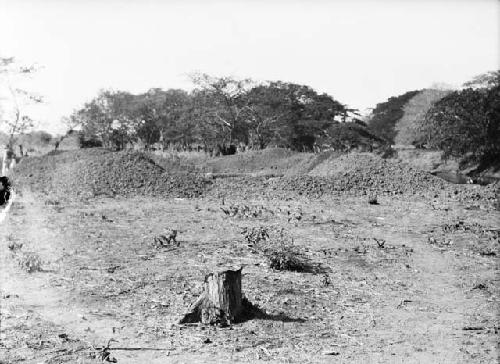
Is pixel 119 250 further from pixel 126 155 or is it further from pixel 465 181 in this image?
pixel 465 181

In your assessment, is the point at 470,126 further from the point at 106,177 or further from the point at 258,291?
the point at 258,291

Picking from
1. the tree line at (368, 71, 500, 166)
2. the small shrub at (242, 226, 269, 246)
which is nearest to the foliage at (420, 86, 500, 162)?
the tree line at (368, 71, 500, 166)

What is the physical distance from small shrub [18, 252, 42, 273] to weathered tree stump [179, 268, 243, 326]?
317 centimetres

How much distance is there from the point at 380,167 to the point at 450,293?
13.0 m

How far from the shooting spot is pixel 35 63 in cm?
3095

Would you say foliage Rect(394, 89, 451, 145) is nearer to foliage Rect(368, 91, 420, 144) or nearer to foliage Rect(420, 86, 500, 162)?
foliage Rect(368, 91, 420, 144)

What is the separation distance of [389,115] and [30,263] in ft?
168

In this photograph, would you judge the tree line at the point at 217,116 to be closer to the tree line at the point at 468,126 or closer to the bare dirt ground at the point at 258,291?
the tree line at the point at 468,126

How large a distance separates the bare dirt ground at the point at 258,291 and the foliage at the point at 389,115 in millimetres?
41987

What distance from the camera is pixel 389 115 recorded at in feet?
183

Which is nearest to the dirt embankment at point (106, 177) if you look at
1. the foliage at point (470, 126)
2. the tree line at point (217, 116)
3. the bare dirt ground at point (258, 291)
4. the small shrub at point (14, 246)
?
the bare dirt ground at point (258, 291)

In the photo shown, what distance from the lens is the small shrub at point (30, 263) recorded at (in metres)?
8.17

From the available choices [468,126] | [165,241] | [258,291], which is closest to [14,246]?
[165,241]

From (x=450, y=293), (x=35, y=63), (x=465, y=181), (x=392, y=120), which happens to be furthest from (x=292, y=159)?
(x=392, y=120)
